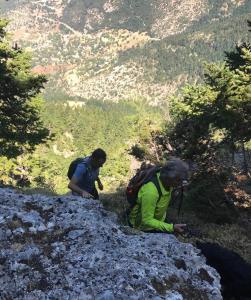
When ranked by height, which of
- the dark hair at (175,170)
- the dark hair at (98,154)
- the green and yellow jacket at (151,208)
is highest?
the dark hair at (175,170)

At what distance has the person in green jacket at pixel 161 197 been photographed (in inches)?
245

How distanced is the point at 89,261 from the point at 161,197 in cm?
141

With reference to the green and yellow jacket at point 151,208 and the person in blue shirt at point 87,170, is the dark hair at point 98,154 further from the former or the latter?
the green and yellow jacket at point 151,208

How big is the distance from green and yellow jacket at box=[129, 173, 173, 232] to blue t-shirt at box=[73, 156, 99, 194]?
103 inches

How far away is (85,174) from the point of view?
30.5 feet

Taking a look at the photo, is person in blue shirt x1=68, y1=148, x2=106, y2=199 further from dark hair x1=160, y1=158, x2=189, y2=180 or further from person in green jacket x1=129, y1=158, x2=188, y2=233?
dark hair x1=160, y1=158, x2=189, y2=180

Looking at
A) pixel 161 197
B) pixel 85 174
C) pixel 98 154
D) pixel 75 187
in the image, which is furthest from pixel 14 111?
pixel 161 197

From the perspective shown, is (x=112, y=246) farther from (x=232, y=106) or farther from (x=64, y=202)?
(x=232, y=106)

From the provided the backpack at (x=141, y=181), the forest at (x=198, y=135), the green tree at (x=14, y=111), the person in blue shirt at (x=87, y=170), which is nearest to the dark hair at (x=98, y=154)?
the person in blue shirt at (x=87, y=170)

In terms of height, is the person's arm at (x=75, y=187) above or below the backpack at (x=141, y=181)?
below

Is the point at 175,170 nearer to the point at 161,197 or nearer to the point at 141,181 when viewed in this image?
the point at 161,197

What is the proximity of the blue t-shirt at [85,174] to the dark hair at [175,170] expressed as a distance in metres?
3.18

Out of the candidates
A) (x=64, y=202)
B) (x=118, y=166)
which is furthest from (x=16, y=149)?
(x=118, y=166)

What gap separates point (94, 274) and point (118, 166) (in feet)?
188
